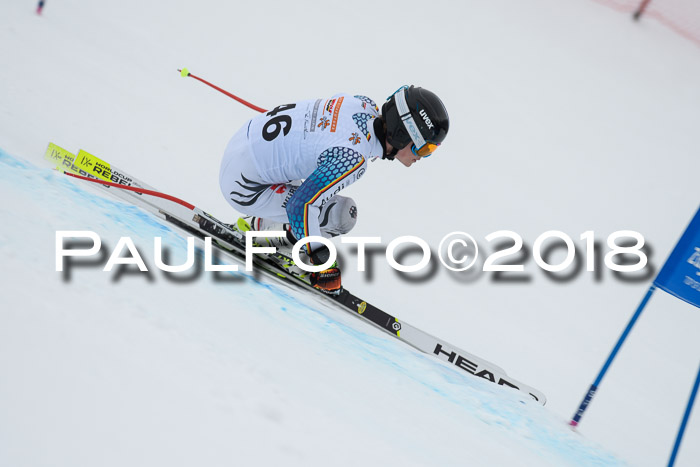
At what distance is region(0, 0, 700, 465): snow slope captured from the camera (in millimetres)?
1443

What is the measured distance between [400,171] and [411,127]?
2423 mm

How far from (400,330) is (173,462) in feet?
6.42

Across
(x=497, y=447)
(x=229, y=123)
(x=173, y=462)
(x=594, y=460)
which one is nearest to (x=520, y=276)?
(x=594, y=460)

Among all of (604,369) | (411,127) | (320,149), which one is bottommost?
(604,369)

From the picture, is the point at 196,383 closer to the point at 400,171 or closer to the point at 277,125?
the point at 277,125

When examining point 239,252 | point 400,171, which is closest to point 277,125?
point 239,252

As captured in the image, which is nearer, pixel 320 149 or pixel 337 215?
pixel 320 149

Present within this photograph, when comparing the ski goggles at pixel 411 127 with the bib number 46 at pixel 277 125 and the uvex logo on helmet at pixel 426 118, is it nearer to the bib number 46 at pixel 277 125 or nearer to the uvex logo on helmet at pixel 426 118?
the uvex logo on helmet at pixel 426 118

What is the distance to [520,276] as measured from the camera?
411 cm

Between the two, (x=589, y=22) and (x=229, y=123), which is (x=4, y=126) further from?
(x=589, y=22)

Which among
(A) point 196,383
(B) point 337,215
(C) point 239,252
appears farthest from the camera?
(C) point 239,252

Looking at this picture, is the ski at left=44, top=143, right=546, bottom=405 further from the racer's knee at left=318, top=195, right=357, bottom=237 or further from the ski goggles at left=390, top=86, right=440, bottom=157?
the ski goggles at left=390, top=86, right=440, bottom=157

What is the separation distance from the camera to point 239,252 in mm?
3176

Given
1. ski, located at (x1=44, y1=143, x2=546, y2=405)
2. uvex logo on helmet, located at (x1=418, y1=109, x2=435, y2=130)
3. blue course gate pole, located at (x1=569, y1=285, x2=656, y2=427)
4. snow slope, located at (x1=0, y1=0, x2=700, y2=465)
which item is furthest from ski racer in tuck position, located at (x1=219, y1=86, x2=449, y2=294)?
blue course gate pole, located at (x1=569, y1=285, x2=656, y2=427)
